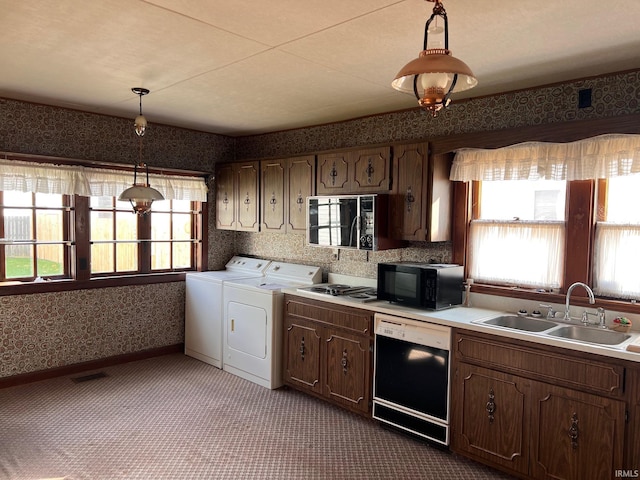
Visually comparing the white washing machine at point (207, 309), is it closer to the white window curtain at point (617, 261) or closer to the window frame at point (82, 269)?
the window frame at point (82, 269)

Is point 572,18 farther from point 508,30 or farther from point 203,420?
point 203,420

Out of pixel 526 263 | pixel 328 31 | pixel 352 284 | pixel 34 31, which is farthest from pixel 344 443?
pixel 34 31

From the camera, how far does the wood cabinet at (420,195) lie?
3.54m

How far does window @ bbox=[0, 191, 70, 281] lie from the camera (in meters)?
4.09

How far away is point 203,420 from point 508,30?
3.28 m

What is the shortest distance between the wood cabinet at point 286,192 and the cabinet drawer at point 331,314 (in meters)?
0.81

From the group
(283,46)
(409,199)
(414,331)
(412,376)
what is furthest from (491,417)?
(283,46)

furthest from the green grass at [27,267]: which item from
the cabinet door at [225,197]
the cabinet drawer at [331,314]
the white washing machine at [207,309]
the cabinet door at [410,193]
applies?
the cabinet door at [410,193]

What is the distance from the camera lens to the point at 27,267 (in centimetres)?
422

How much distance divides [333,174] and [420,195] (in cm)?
93

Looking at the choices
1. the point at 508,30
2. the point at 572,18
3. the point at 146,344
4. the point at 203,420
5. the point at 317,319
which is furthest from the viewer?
the point at 146,344

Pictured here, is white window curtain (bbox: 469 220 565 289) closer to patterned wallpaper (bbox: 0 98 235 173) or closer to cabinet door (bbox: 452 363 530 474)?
cabinet door (bbox: 452 363 530 474)

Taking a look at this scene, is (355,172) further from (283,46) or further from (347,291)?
(283,46)

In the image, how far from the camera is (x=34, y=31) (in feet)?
8.00
